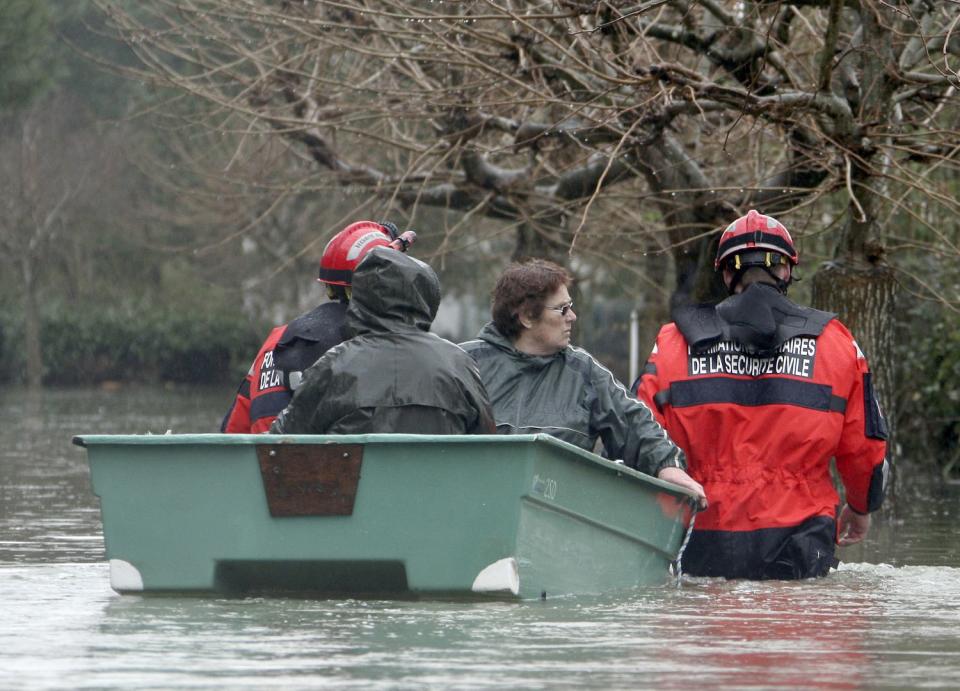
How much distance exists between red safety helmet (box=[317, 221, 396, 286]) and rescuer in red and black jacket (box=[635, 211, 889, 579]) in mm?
1377

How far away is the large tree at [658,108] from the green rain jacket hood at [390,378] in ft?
11.2

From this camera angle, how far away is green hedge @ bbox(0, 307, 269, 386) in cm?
4209

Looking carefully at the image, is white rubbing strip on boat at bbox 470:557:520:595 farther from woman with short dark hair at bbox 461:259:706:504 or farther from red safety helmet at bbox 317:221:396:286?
red safety helmet at bbox 317:221:396:286

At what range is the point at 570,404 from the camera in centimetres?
805

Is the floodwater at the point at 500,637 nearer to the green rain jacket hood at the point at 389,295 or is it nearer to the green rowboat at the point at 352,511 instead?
the green rowboat at the point at 352,511

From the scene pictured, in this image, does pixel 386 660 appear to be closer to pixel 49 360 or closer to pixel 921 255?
pixel 921 255

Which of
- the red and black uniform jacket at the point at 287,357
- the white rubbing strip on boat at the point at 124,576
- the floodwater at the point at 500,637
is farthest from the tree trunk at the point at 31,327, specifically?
the white rubbing strip on boat at the point at 124,576

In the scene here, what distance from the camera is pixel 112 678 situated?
596 centimetres

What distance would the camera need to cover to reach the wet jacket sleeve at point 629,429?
25.9 ft

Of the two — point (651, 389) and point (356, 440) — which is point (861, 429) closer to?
point (651, 389)

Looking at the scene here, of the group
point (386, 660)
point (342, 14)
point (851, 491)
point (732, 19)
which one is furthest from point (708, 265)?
point (386, 660)

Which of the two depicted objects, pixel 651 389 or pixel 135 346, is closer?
pixel 651 389

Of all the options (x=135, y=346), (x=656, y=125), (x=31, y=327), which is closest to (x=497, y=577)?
(x=656, y=125)

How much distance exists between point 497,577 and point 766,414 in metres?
1.37
